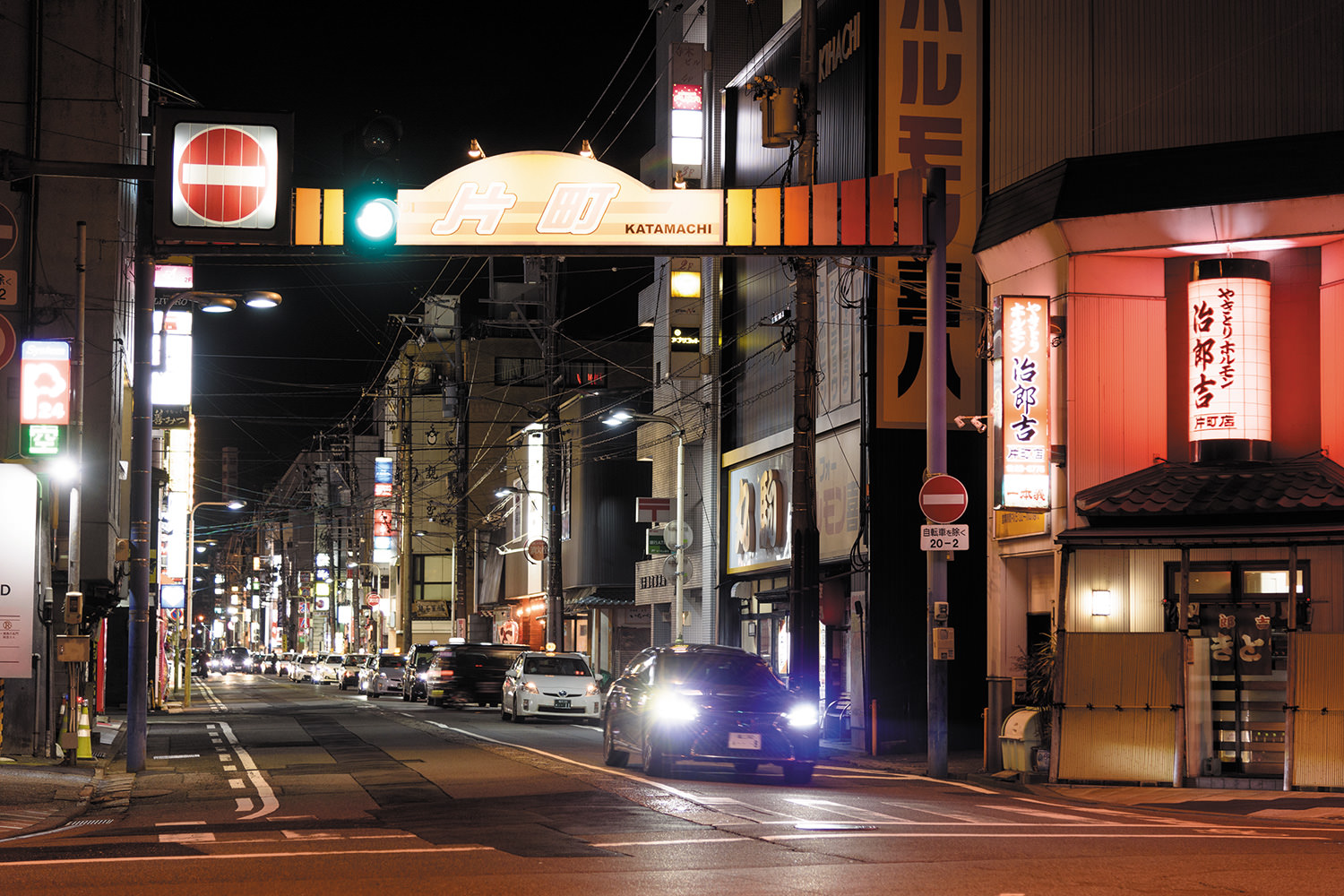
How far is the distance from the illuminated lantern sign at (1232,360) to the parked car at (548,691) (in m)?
16.1

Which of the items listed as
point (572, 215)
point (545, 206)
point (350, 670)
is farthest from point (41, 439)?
point (350, 670)

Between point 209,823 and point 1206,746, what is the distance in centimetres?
1211

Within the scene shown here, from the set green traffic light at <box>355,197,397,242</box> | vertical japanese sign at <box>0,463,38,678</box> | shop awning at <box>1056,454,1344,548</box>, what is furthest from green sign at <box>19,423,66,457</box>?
shop awning at <box>1056,454,1344,548</box>

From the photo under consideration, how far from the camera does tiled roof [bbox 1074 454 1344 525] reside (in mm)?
17875

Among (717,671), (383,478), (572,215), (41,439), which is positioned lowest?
(717,671)

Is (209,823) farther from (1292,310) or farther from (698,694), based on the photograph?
(1292,310)

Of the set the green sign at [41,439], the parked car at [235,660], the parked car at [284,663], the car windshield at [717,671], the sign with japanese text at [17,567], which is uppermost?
the green sign at [41,439]

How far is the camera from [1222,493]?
60.3ft

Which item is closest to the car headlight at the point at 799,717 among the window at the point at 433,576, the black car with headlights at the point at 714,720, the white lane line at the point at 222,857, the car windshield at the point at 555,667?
the black car with headlights at the point at 714,720

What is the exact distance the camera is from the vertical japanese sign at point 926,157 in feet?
89.2

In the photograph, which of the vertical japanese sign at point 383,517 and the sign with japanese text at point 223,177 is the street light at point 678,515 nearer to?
the sign with japanese text at point 223,177

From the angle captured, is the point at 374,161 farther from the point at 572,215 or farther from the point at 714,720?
the point at 714,720

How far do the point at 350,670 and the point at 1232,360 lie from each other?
51063mm

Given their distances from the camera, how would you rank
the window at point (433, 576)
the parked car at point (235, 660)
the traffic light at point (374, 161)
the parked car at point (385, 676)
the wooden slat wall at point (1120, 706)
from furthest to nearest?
1. the parked car at point (235, 660)
2. the window at point (433, 576)
3. the parked car at point (385, 676)
4. the wooden slat wall at point (1120, 706)
5. the traffic light at point (374, 161)
